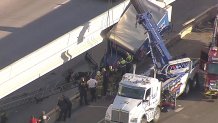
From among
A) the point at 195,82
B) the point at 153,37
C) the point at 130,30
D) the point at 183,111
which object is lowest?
the point at 183,111

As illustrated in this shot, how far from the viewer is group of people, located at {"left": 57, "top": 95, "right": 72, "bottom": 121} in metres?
29.2

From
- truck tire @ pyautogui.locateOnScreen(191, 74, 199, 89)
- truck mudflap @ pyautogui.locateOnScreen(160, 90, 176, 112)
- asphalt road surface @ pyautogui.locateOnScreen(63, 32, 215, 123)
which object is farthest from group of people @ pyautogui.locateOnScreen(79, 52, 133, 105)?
truck tire @ pyautogui.locateOnScreen(191, 74, 199, 89)

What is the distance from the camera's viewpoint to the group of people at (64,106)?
95.9 feet

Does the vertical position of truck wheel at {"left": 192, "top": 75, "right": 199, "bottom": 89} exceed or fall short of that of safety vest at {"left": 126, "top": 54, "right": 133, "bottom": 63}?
it falls short

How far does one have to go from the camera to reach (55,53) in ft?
97.0

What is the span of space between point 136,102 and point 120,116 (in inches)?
40.5

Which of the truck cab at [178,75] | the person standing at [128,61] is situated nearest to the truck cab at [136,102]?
the truck cab at [178,75]

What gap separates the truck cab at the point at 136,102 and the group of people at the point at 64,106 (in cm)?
265

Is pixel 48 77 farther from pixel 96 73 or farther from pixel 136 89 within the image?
pixel 136 89

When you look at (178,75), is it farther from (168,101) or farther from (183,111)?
(183,111)

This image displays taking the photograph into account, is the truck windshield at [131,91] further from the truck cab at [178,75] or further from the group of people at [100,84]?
the group of people at [100,84]

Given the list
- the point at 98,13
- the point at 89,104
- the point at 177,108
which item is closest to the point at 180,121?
the point at 177,108

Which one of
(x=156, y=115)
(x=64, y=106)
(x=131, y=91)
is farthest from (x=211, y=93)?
(x=64, y=106)

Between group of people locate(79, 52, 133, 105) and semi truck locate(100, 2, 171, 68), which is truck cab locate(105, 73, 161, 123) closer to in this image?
group of people locate(79, 52, 133, 105)
